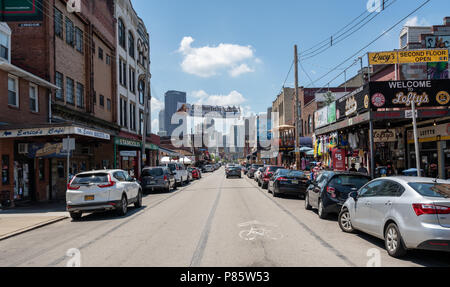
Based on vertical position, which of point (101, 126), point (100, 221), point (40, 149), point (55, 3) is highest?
point (55, 3)

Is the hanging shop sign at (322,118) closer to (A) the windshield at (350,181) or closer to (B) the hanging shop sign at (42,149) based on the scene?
(A) the windshield at (350,181)

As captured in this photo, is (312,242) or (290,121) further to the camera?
(290,121)

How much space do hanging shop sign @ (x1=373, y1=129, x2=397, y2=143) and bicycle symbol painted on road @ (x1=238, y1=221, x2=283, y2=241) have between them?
10.6m

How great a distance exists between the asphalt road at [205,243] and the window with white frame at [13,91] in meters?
8.55

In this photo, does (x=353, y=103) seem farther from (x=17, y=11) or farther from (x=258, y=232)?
(x=17, y=11)

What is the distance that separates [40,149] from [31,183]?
8.13ft

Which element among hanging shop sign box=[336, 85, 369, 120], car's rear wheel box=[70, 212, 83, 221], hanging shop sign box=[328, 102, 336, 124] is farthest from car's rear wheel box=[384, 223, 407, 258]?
hanging shop sign box=[328, 102, 336, 124]

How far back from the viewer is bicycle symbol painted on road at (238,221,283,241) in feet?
28.0

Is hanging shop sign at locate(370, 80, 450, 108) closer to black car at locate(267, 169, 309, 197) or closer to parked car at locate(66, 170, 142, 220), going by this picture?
black car at locate(267, 169, 309, 197)

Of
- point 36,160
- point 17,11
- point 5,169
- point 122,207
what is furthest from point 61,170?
point 122,207

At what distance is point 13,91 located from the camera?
17.8 metres

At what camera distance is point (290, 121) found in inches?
2287

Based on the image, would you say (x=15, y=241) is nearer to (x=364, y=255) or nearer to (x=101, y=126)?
(x=364, y=255)
